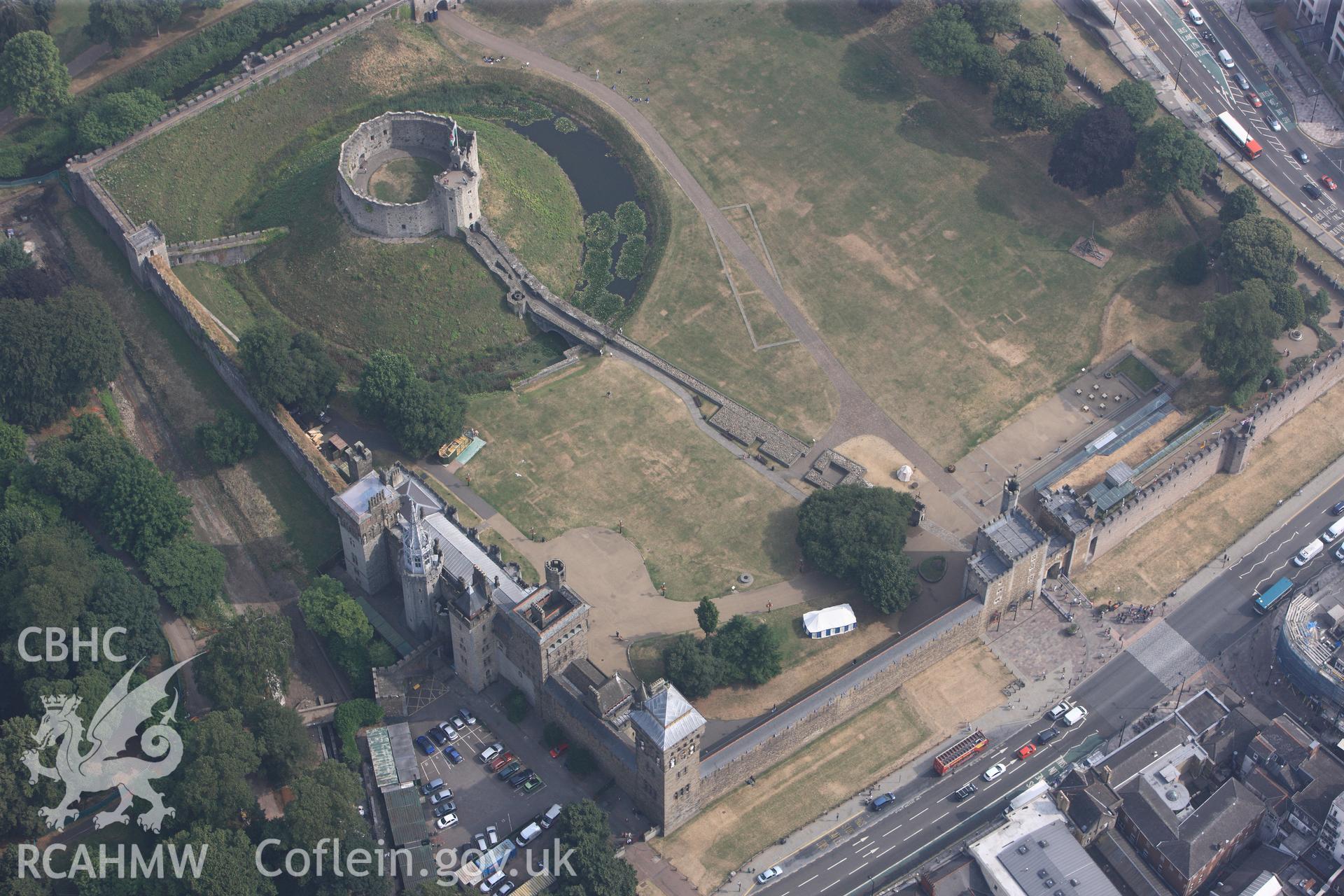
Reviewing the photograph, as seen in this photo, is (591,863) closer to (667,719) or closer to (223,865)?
(667,719)

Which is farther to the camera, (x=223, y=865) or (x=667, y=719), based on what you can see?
(x=667, y=719)

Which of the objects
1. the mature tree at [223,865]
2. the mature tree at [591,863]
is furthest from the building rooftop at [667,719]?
the mature tree at [223,865]

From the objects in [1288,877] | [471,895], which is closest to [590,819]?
[471,895]

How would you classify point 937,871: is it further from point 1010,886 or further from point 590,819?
point 590,819

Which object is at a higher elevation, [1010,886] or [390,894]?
[1010,886]

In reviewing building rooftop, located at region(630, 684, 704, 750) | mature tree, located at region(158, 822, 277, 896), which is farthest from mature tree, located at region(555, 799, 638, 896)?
mature tree, located at region(158, 822, 277, 896)

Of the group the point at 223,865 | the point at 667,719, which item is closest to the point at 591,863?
the point at 667,719
